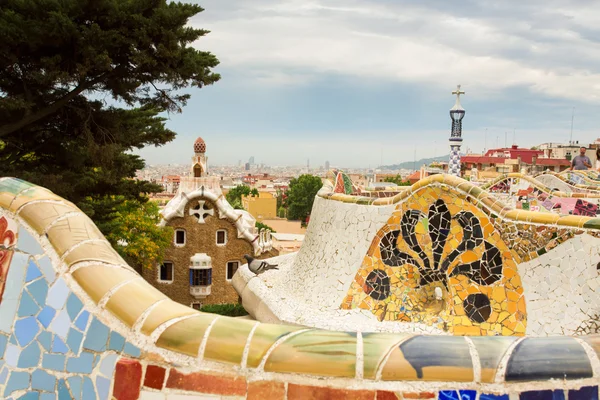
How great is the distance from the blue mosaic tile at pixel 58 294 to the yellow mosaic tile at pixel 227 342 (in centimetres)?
49

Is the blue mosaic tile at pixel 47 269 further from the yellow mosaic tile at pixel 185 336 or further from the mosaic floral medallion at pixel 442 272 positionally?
the mosaic floral medallion at pixel 442 272

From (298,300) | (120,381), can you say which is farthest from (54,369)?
(298,300)

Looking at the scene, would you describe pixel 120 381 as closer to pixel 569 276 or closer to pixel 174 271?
pixel 569 276

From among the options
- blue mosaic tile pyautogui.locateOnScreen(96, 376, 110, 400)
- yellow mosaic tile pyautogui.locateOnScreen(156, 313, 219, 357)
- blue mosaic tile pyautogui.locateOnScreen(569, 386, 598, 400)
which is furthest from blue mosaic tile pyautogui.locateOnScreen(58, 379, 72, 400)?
blue mosaic tile pyautogui.locateOnScreen(569, 386, 598, 400)

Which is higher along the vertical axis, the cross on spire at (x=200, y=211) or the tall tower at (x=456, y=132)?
the tall tower at (x=456, y=132)

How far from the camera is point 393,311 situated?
605 centimetres

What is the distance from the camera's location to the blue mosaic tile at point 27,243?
5.95ft

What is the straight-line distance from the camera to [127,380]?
157 cm

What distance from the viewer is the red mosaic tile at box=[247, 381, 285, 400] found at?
1.48 metres

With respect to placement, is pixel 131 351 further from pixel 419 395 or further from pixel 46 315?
pixel 419 395

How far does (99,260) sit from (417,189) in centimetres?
464

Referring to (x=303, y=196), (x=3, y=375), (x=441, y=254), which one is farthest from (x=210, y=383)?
(x=303, y=196)

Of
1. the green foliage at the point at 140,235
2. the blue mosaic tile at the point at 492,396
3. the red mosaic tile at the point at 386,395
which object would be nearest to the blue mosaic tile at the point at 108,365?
the red mosaic tile at the point at 386,395

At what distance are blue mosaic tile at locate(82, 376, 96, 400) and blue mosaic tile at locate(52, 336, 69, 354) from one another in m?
0.11
